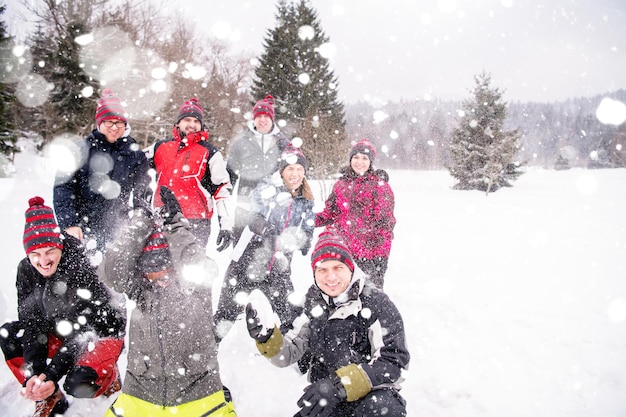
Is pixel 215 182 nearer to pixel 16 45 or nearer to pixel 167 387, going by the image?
pixel 167 387

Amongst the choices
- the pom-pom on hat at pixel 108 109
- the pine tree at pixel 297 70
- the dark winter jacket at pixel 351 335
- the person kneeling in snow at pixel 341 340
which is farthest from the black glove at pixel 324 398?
the pine tree at pixel 297 70

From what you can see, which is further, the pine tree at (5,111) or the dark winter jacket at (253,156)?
→ the pine tree at (5,111)

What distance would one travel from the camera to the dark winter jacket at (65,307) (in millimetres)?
2627

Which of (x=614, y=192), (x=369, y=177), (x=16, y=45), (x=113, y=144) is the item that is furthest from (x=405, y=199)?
(x=16, y=45)

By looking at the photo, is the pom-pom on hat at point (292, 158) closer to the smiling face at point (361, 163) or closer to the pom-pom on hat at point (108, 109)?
the smiling face at point (361, 163)

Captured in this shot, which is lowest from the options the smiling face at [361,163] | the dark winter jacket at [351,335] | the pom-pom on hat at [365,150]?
the dark winter jacket at [351,335]

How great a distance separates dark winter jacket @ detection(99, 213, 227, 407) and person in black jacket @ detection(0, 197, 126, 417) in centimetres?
49

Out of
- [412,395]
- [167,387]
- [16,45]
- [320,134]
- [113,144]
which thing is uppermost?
[16,45]

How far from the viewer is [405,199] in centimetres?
1761

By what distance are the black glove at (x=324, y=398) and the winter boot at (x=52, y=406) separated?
72.5 inches

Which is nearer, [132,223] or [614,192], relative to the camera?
[132,223]

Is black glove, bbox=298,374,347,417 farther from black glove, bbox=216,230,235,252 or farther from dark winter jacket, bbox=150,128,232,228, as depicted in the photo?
dark winter jacket, bbox=150,128,232,228

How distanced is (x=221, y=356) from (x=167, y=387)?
1.38m

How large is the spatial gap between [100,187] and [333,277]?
2.39 m
